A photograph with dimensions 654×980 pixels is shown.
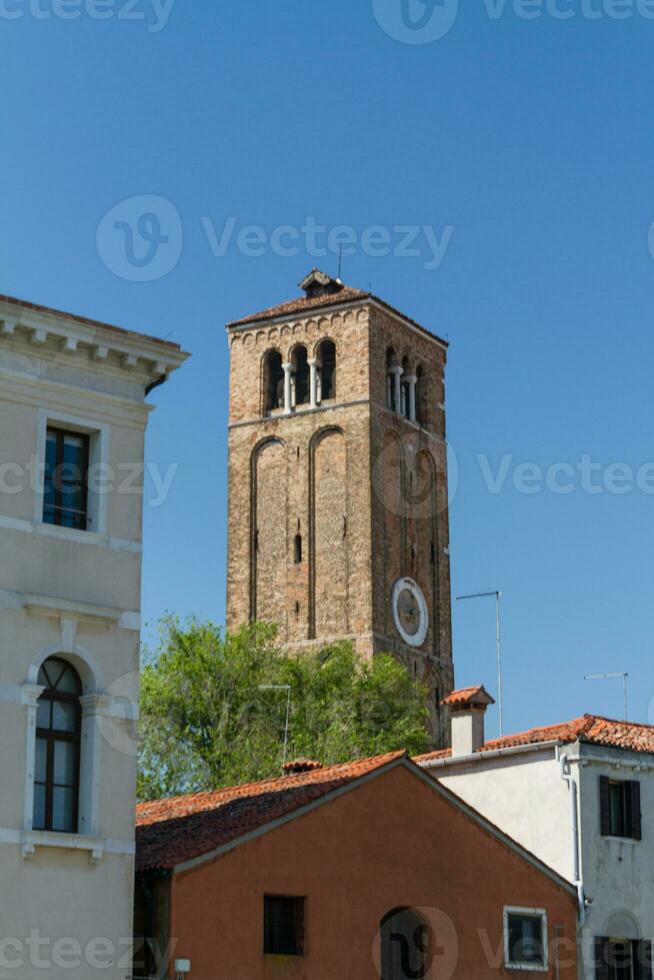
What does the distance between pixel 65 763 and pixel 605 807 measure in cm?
1012

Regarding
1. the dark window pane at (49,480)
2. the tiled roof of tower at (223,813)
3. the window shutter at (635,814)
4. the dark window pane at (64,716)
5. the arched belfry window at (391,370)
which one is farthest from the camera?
the arched belfry window at (391,370)

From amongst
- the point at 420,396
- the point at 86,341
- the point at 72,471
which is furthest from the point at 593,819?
the point at 420,396

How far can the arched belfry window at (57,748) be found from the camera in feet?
69.9

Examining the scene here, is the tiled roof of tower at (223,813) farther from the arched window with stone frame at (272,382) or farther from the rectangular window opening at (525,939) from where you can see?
the arched window with stone frame at (272,382)

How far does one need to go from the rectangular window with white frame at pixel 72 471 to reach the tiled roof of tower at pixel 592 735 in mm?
9452

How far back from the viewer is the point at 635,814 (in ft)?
94.1

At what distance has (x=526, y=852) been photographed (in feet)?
88.5

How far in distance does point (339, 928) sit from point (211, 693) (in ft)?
104

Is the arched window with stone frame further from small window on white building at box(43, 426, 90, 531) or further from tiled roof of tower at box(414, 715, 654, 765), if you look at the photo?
small window on white building at box(43, 426, 90, 531)

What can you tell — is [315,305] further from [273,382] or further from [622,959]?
[622,959]

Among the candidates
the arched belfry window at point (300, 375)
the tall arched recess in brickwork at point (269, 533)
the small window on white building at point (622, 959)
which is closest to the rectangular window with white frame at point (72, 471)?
the small window on white building at point (622, 959)

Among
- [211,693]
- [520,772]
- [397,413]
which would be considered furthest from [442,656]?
[520,772]

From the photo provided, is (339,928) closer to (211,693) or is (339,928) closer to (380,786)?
(380,786)

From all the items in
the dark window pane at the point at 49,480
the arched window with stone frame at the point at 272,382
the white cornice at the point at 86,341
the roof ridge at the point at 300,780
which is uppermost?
the arched window with stone frame at the point at 272,382
